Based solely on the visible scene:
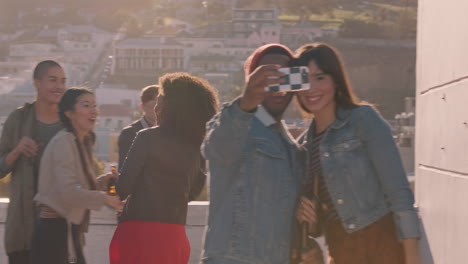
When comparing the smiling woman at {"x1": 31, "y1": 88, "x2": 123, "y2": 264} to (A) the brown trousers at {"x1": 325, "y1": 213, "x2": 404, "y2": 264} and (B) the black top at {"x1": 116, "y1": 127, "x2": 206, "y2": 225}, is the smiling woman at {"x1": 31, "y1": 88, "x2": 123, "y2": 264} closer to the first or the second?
(B) the black top at {"x1": 116, "y1": 127, "x2": 206, "y2": 225}

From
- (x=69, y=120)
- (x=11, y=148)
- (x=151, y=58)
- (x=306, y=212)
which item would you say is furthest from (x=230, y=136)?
(x=151, y=58)

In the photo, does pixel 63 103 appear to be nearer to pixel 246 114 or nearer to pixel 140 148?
pixel 140 148

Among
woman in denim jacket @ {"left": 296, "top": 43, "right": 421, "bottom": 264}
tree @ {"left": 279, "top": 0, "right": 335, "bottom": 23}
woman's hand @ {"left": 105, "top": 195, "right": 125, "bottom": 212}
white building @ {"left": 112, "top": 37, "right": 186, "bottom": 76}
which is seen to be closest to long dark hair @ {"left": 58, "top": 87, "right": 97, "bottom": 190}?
woman's hand @ {"left": 105, "top": 195, "right": 125, "bottom": 212}

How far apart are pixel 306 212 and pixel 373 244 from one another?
20 cm

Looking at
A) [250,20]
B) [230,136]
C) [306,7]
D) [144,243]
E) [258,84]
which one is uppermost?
[306,7]

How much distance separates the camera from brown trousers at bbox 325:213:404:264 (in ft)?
5.98

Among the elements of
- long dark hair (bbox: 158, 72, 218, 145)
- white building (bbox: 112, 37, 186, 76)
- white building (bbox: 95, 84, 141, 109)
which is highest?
long dark hair (bbox: 158, 72, 218, 145)

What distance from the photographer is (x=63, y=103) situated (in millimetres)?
2551

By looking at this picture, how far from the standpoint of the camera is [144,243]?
7.68 feet

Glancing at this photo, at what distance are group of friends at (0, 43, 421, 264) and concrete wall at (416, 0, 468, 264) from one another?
1.00 feet

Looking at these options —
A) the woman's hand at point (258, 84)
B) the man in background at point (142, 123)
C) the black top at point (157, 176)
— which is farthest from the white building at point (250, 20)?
the woman's hand at point (258, 84)

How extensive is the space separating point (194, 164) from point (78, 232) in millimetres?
425

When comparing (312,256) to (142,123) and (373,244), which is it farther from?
(142,123)

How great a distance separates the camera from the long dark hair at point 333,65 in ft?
6.05
